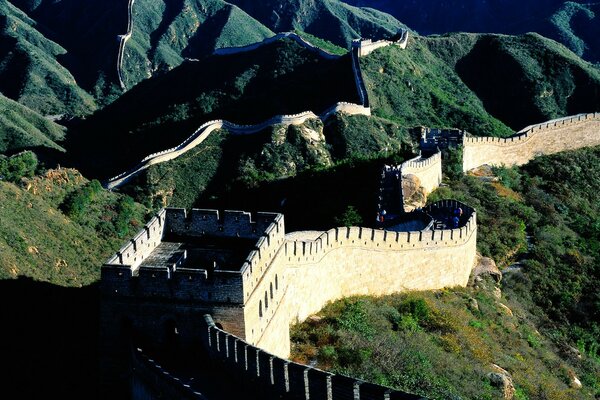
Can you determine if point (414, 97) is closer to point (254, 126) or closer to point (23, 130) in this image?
point (254, 126)

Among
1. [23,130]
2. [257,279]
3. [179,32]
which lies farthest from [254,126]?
[179,32]

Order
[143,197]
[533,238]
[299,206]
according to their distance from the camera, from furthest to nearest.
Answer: [143,197]
[299,206]
[533,238]

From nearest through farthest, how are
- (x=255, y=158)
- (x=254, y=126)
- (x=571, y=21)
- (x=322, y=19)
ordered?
(x=255, y=158), (x=254, y=126), (x=571, y=21), (x=322, y=19)

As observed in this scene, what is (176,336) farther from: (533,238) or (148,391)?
(533,238)

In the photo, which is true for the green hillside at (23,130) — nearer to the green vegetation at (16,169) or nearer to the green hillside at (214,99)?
the green hillside at (214,99)

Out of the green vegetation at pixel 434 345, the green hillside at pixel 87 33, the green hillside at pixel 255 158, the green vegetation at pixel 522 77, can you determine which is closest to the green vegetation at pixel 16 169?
the green hillside at pixel 255 158

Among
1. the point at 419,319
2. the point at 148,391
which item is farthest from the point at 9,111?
the point at 148,391
